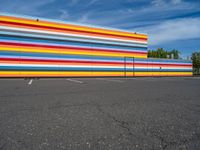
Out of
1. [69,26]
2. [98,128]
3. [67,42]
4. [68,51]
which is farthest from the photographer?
[69,26]

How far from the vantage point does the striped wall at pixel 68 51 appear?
22.3 metres

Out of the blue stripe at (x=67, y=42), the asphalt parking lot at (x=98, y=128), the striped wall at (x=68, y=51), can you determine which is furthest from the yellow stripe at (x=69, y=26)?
the asphalt parking lot at (x=98, y=128)

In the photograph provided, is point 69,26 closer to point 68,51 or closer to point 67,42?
point 67,42

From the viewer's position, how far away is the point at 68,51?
25672mm

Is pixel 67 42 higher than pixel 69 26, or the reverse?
pixel 69 26

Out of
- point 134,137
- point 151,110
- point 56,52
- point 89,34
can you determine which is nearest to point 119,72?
point 89,34

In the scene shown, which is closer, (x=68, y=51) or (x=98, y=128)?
(x=98, y=128)

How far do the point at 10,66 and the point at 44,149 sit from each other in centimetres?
2137

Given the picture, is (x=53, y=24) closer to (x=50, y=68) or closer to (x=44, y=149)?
(x=50, y=68)

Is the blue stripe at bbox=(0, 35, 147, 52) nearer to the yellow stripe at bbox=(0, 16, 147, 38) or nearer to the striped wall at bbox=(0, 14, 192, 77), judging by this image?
the striped wall at bbox=(0, 14, 192, 77)

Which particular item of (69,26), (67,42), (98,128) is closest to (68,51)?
(67,42)

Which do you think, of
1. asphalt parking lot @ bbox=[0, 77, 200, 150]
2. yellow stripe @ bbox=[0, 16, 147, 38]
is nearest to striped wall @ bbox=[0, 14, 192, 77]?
yellow stripe @ bbox=[0, 16, 147, 38]

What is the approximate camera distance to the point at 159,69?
33656 millimetres

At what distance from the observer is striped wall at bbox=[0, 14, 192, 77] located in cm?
2228
